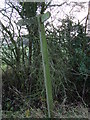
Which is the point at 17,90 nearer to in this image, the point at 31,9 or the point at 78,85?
the point at 78,85

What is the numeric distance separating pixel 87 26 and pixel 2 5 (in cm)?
113

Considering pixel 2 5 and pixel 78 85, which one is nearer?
pixel 2 5

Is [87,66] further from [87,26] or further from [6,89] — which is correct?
[6,89]

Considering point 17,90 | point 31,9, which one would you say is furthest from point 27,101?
point 31,9

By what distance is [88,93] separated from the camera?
2221mm

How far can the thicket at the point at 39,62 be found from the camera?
6.67 ft

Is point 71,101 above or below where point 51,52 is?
below

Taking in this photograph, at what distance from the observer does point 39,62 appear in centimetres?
204

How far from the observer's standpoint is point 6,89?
234cm

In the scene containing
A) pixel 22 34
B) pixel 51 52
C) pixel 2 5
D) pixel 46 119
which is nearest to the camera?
pixel 46 119

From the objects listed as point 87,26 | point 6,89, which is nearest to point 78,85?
point 87,26

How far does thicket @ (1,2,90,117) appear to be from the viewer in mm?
2033

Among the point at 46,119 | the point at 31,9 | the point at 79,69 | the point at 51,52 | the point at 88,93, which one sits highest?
the point at 31,9

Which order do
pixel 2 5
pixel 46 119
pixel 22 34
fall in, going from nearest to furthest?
1. pixel 46 119
2. pixel 2 5
3. pixel 22 34
